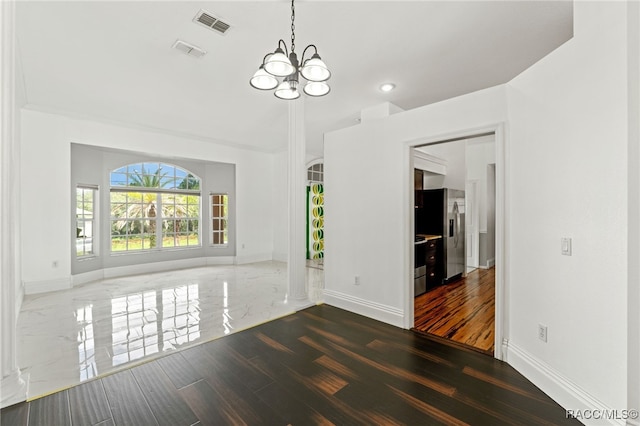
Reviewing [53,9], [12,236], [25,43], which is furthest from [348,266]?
[25,43]

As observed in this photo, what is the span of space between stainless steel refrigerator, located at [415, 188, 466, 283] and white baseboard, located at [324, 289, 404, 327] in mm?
2102

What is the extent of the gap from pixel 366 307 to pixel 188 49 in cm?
363

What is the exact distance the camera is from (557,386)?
6.35 ft

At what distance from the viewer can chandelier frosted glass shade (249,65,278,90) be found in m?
2.24

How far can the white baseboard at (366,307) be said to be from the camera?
10.7 feet

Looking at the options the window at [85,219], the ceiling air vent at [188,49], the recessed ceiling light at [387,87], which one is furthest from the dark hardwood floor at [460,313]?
the window at [85,219]

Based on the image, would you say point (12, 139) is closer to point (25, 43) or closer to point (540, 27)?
point (25, 43)

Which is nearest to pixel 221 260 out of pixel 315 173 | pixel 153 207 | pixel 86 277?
pixel 153 207

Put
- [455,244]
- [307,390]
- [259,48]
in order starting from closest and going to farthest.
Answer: [307,390], [259,48], [455,244]

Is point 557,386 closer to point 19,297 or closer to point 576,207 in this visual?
point 576,207

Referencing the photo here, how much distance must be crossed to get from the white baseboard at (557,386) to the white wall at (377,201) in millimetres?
1145

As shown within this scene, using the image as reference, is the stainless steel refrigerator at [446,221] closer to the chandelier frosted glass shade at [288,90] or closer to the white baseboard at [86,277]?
the chandelier frosted glass shade at [288,90]

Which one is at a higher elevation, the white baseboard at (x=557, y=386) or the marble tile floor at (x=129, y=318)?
the white baseboard at (x=557, y=386)

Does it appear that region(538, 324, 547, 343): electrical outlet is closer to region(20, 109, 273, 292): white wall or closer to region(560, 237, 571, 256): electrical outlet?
region(560, 237, 571, 256): electrical outlet
